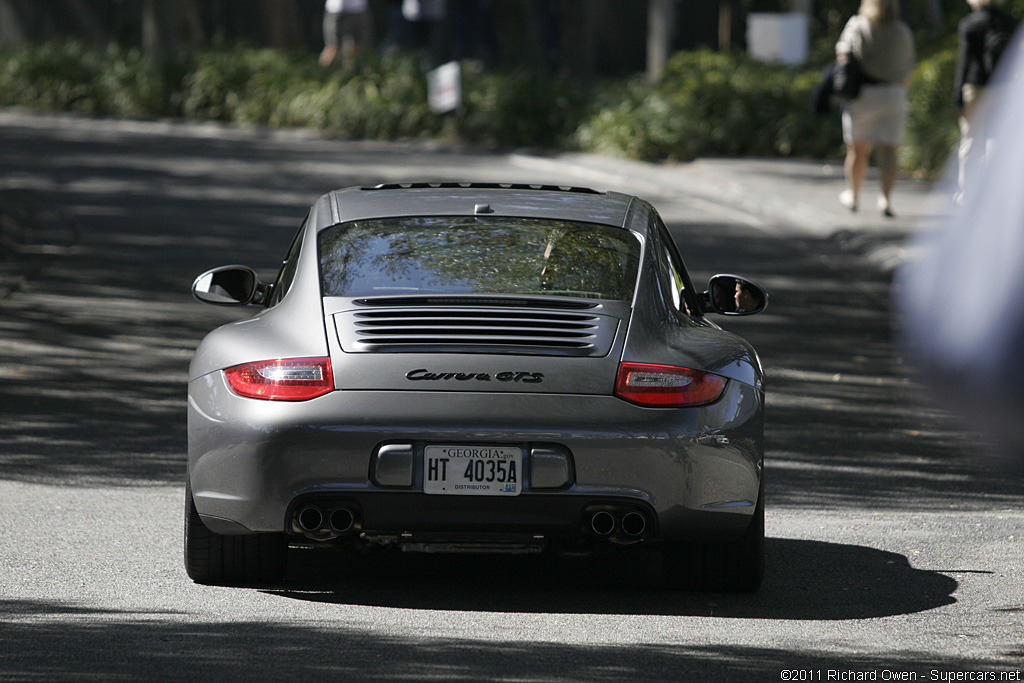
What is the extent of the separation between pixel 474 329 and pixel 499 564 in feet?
3.99

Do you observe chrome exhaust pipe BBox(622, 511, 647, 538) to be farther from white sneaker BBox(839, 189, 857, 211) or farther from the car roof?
white sneaker BBox(839, 189, 857, 211)

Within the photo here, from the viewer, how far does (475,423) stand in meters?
5.36

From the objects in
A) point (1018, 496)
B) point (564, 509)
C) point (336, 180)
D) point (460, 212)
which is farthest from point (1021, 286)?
point (336, 180)

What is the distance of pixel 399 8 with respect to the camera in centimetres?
3506

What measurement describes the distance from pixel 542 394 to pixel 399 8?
30.6 meters

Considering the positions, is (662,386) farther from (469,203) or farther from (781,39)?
(781,39)

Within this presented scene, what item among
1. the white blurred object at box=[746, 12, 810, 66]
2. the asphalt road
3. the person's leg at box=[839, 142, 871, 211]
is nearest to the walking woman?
the person's leg at box=[839, 142, 871, 211]

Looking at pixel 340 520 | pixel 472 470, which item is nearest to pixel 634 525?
pixel 472 470

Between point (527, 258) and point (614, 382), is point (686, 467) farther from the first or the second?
point (527, 258)

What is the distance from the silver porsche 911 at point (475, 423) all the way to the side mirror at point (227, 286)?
839 mm

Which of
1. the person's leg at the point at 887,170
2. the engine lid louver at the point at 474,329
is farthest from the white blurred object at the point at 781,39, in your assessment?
the engine lid louver at the point at 474,329

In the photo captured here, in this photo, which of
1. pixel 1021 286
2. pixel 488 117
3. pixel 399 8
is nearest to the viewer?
pixel 1021 286

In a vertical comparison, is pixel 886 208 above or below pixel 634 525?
below

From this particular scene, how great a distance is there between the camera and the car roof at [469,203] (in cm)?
641
